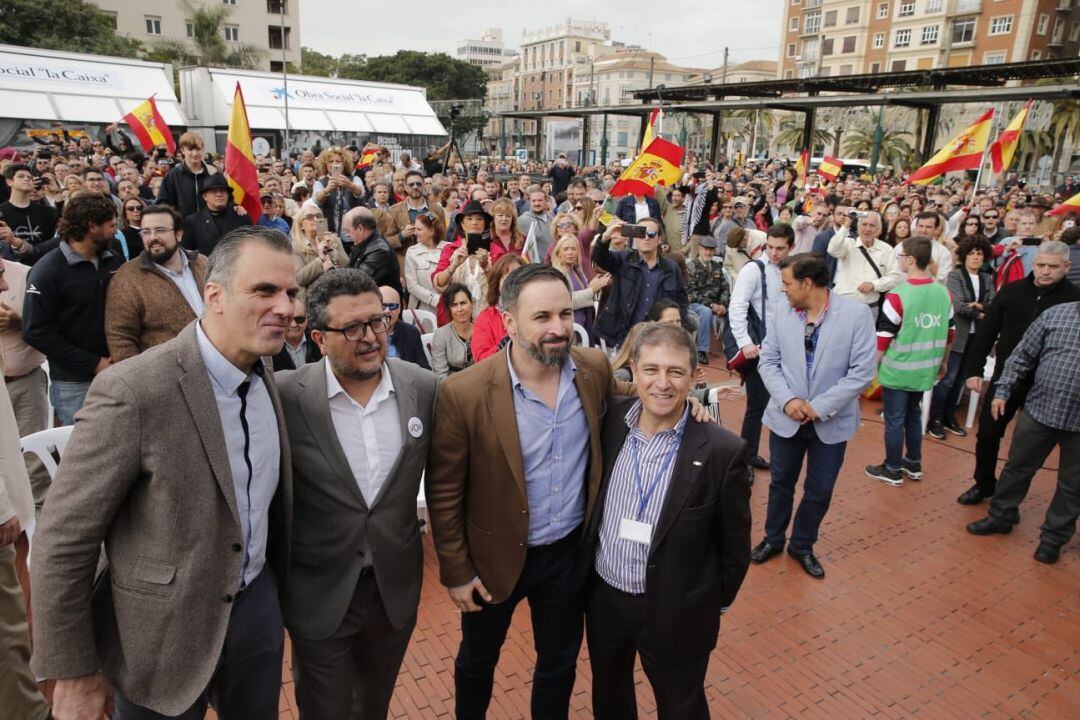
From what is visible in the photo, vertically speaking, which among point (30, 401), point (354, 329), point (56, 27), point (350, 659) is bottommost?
point (350, 659)

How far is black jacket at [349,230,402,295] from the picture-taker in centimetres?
583

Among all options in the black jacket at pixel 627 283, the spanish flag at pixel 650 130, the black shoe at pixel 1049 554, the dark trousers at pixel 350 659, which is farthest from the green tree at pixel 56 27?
the black shoe at pixel 1049 554

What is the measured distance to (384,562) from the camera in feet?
7.45

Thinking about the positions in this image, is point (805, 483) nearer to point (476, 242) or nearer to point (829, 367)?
point (829, 367)

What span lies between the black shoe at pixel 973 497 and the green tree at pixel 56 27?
45.6 meters

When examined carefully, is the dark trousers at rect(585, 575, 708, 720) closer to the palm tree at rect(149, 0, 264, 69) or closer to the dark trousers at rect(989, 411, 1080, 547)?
the dark trousers at rect(989, 411, 1080, 547)

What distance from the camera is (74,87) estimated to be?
24891 mm

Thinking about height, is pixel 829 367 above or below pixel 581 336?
above

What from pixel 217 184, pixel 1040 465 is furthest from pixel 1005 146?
pixel 217 184

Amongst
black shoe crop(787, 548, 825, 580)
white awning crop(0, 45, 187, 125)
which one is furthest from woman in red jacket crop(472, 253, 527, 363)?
white awning crop(0, 45, 187, 125)

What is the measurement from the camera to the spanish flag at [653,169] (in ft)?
25.0

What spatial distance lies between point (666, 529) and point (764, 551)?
7.80 ft

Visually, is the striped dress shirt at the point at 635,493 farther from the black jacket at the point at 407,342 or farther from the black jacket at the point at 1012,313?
the black jacket at the point at 1012,313

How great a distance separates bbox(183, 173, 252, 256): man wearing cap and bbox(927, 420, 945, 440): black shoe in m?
6.92
